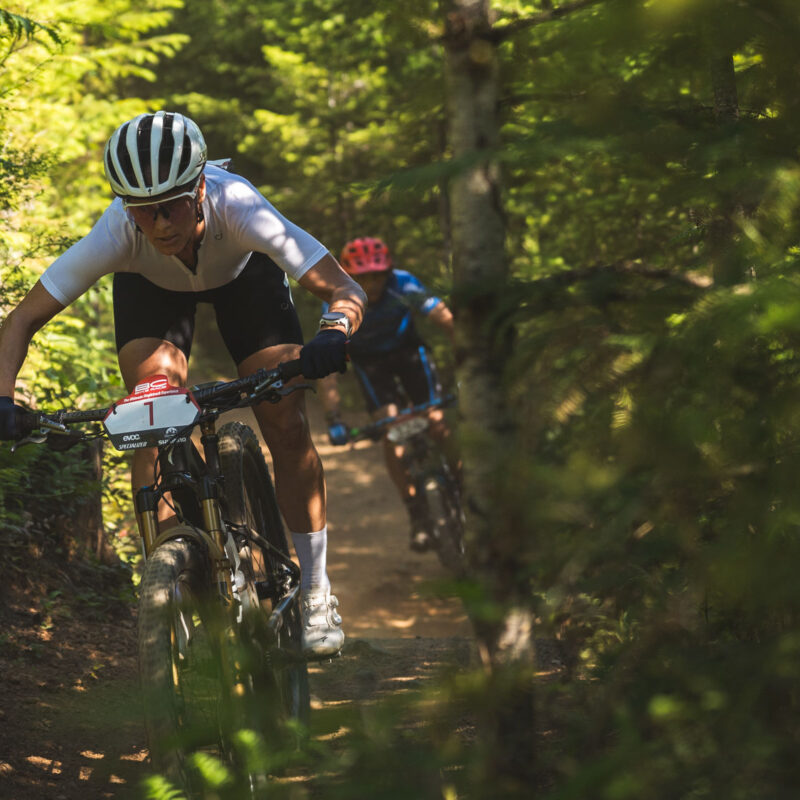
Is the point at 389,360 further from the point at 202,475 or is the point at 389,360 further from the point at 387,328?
the point at 202,475

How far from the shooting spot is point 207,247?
165 inches

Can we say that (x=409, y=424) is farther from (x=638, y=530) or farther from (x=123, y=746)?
(x=638, y=530)

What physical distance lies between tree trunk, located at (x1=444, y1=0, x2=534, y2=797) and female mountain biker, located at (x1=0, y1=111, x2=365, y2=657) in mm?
1135

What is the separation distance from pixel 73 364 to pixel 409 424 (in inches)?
134

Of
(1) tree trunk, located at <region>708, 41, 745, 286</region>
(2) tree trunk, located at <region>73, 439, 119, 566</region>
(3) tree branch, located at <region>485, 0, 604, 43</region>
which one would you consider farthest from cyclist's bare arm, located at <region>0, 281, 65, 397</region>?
(2) tree trunk, located at <region>73, 439, 119, 566</region>

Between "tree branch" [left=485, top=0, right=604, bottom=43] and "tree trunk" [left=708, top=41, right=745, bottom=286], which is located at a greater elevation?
"tree branch" [left=485, top=0, right=604, bottom=43]

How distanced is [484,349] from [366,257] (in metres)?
7.15

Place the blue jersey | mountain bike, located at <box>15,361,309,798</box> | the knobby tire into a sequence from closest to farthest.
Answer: mountain bike, located at <box>15,361,309,798</box>, the knobby tire, the blue jersey

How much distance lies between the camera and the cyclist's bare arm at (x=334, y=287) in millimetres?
4070

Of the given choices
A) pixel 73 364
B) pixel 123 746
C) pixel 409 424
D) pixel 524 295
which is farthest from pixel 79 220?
pixel 524 295

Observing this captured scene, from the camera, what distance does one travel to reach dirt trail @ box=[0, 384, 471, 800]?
149 inches

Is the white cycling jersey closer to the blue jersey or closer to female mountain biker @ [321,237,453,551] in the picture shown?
female mountain biker @ [321,237,453,551]

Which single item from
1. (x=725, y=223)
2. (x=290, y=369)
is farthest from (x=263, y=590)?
(x=725, y=223)

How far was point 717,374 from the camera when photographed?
2.09 metres
